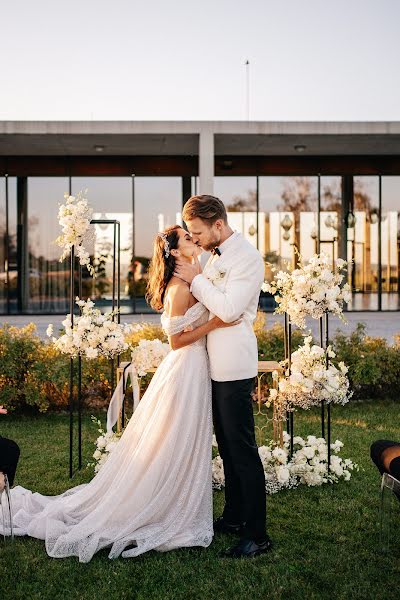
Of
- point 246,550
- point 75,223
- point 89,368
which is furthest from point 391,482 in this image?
point 89,368

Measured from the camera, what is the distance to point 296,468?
18.0ft

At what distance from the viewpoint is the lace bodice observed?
411 centimetres

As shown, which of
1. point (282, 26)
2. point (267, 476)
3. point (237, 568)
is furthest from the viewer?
point (282, 26)

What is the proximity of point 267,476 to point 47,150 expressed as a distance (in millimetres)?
12500

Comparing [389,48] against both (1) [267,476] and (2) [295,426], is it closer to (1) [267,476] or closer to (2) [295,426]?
(2) [295,426]

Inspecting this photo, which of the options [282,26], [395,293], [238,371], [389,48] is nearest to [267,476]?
[238,371]

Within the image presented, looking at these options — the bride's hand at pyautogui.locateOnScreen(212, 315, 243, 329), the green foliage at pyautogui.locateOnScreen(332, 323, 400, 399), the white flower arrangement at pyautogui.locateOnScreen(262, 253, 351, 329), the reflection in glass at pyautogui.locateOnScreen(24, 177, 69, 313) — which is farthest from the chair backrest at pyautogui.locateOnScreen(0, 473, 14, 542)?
the reflection in glass at pyautogui.locateOnScreen(24, 177, 69, 313)

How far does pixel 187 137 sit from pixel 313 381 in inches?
381

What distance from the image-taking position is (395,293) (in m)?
18.1

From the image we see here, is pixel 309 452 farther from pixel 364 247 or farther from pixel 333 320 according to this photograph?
pixel 364 247

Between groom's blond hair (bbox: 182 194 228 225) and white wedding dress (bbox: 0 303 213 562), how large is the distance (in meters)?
0.56

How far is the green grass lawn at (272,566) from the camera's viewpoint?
3580 mm

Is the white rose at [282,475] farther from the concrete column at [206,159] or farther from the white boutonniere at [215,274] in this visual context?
the concrete column at [206,159]

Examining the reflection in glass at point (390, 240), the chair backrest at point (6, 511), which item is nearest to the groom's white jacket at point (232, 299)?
the chair backrest at point (6, 511)
